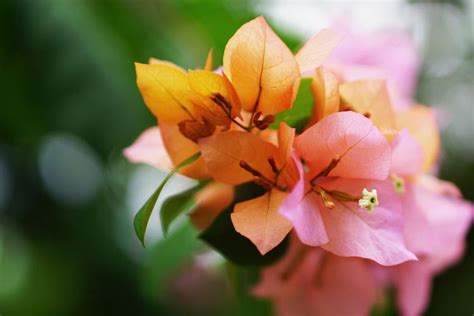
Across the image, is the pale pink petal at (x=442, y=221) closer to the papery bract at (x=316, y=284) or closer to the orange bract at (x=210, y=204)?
the papery bract at (x=316, y=284)

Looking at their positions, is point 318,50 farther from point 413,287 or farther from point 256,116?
point 413,287

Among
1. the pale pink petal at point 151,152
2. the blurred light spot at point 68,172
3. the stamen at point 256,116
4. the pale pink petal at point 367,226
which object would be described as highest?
the stamen at point 256,116

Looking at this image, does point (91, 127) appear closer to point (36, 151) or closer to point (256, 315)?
point (36, 151)

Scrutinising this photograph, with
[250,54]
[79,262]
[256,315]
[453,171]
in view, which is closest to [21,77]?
[79,262]

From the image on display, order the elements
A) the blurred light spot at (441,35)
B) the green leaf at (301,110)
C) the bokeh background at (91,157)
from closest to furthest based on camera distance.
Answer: the green leaf at (301,110), the bokeh background at (91,157), the blurred light spot at (441,35)

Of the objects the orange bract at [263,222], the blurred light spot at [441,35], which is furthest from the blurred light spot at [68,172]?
the blurred light spot at [441,35]

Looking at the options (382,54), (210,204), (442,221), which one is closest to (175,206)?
(210,204)

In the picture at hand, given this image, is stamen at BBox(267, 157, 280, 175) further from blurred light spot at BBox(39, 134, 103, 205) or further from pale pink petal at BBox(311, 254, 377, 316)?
blurred light spot at BBox(39, 134, 103, 205)

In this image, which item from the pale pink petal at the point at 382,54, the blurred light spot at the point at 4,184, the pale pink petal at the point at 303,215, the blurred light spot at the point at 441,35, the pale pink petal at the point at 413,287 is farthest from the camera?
the blurred light spot at the point at 441,35
